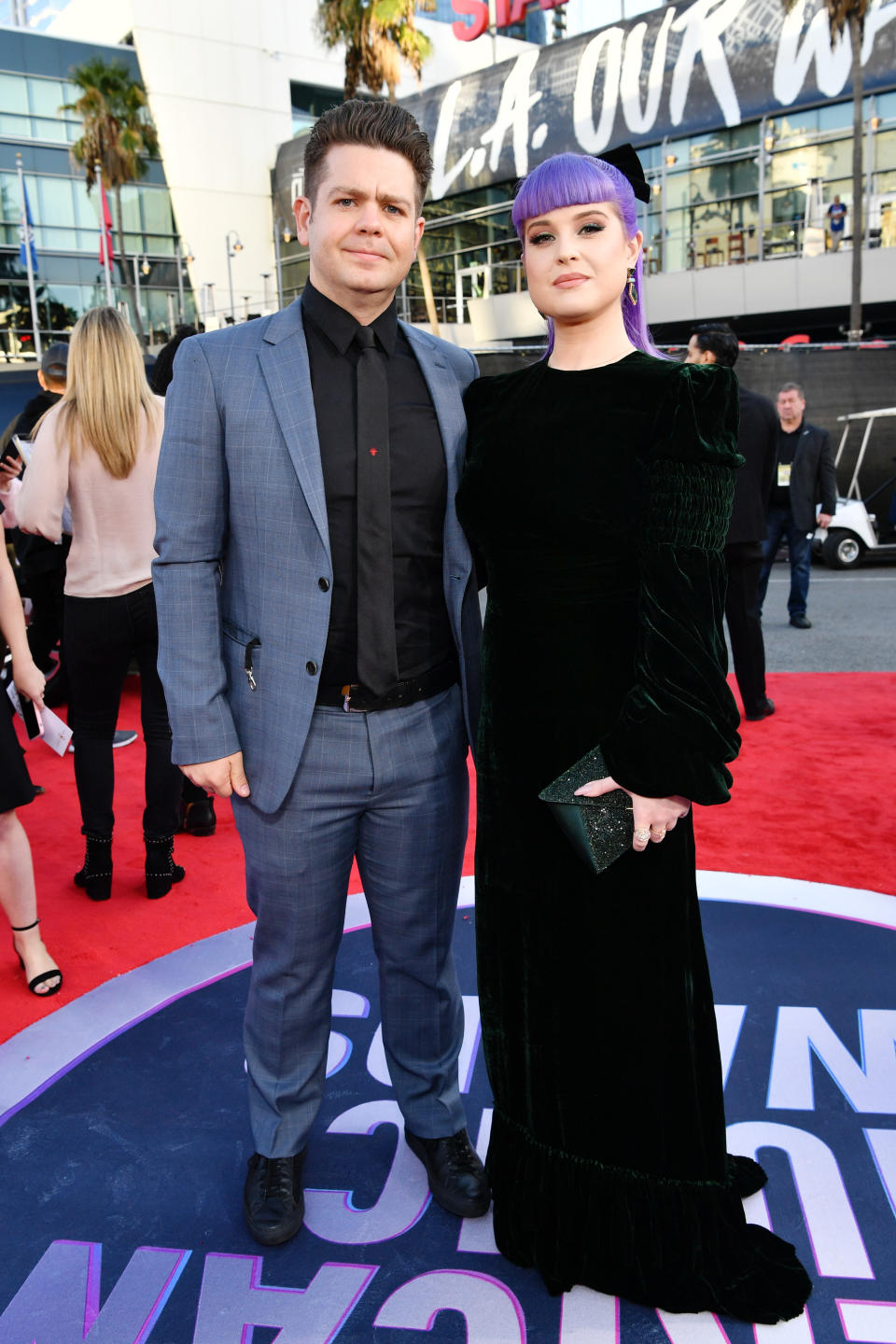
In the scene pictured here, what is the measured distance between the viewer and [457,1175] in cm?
220

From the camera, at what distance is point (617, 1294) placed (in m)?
1.95

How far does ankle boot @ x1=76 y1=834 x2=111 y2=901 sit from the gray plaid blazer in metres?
1.98

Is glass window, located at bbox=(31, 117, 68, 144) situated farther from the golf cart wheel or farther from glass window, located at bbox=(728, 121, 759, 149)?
the golf cart wheel

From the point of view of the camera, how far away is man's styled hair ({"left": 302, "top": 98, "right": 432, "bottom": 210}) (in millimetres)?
1895

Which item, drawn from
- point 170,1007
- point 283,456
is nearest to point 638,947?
point 283,456

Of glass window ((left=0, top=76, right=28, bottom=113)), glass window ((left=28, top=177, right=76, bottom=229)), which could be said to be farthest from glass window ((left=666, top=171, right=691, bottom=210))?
glass window ((left=0, top=76, right=28, bottom=113))

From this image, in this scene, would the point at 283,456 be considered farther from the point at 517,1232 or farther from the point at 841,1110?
the point at 841,1110

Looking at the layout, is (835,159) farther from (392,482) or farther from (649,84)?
(392,482)

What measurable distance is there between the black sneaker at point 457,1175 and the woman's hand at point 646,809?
35.7 inches

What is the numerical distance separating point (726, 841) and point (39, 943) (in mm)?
2546

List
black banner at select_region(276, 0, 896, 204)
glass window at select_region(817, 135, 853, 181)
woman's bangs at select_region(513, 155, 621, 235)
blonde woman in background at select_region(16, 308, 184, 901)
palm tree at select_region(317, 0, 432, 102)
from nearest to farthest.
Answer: woman's bangs at select_region(513, 155, 621, 235) < blonde woman in background at select_region(16, 308, 184, 901) < black banner at select_region(276, 0, 896, 204) < glass window at select_region(817, 135, 853, 181) < palm tree at select_region(317, 0, 432, 102)

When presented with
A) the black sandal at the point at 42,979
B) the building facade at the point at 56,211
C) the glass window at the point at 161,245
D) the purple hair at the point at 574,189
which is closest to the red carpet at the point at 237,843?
the black sandal at the point at 42,979

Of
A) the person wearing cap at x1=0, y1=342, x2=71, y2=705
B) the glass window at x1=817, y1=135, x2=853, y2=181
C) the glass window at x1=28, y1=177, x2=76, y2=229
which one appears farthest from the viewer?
the glass window at x1=28, y1=177, x2=76, y2=229

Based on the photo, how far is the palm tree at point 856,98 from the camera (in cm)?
1642
